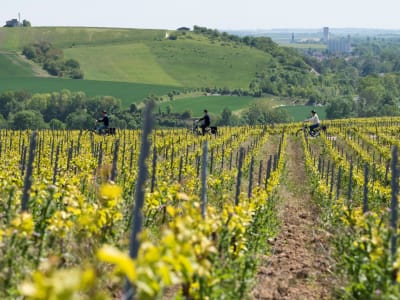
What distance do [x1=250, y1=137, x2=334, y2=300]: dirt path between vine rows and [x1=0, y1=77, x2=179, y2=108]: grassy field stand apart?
74.9 m

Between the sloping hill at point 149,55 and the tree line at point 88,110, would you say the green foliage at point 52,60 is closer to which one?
the sloping hill at point 149,55

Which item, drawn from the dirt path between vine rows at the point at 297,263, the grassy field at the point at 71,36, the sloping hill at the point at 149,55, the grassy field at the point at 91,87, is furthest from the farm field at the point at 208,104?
the dirt path between vine rows at the point at 297,263

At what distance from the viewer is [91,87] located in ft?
323

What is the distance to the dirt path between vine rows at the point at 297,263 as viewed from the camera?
333 inches

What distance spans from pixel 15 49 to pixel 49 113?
4790 centimetres

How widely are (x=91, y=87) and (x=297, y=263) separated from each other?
90.8 meters

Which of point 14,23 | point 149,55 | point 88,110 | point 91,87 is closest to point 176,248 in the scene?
point 88,110

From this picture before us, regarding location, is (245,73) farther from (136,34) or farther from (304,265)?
(304,265)

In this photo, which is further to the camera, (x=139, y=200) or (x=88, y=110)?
(x=88, y=110)

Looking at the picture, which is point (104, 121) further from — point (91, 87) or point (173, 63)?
point (173, 63)

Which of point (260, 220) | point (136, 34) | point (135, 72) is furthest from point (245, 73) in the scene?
point (260, 220)

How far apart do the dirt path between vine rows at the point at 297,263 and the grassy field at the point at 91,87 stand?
246 feet

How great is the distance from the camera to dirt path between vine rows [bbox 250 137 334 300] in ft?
27.7

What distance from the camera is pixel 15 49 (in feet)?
403
